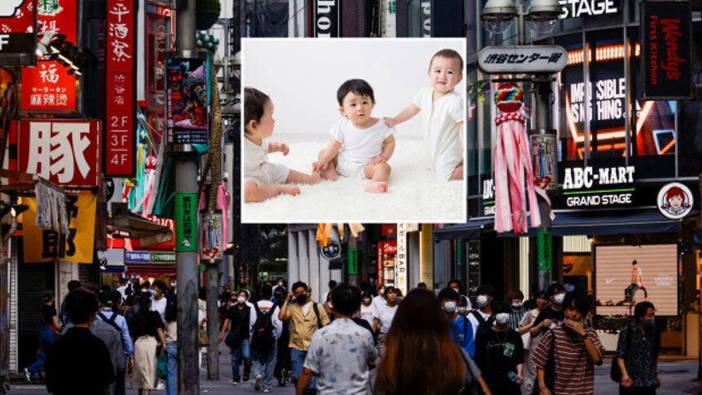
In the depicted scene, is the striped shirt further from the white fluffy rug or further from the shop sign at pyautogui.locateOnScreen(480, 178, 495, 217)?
the shop sign at pyautogui.locateOnScreen(480, 178, 495, 217)

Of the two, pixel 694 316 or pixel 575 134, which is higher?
pixel 575 134

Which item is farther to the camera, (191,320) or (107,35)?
(107,35)

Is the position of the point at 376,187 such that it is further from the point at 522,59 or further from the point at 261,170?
the point at 522,59

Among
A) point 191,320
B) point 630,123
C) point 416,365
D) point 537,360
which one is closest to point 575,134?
point 630,123

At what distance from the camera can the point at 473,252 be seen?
49.8 m

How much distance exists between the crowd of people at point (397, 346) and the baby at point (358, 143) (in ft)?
8.99

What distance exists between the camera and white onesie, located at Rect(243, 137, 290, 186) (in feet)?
106

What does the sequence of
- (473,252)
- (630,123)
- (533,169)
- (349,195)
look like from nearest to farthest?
(533,169) → (349,195) → (630,123) → (473,252)

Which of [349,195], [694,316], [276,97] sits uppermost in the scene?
[276,97]

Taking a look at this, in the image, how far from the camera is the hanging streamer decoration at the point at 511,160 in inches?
1119

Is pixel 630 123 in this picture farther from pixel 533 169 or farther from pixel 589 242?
pixel 533 169

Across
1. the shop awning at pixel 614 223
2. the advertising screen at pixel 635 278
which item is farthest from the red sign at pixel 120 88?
the shop awning at pixel 614 223

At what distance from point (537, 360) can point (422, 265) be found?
42588mm

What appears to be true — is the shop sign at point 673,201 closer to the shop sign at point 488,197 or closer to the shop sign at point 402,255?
the shop sign at point 488,197
